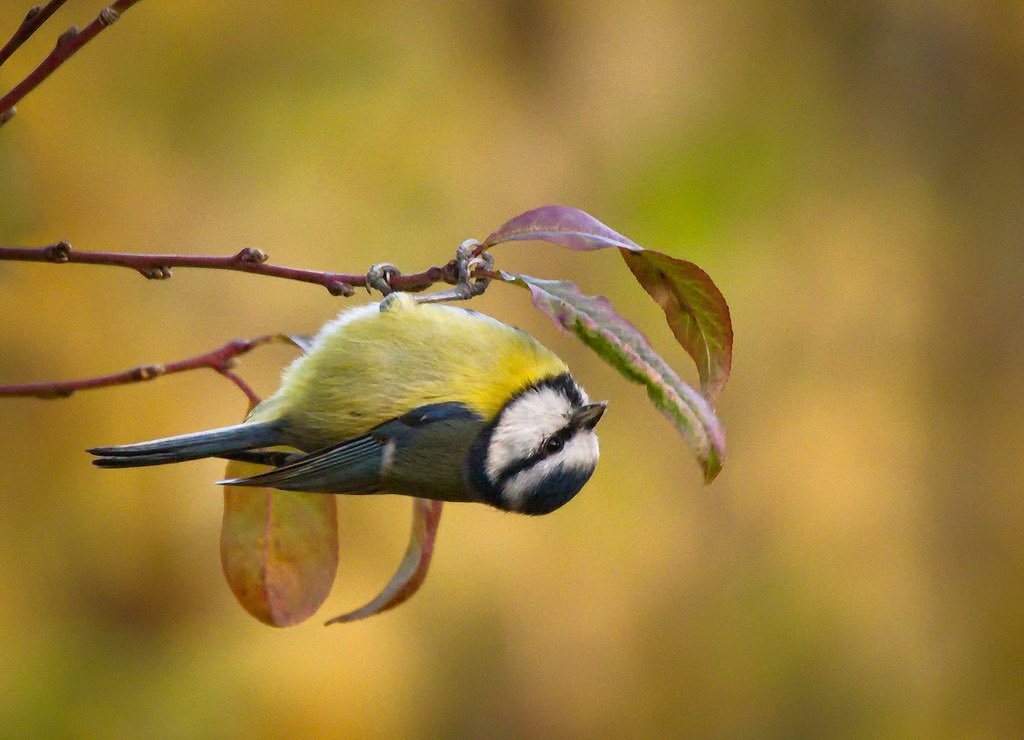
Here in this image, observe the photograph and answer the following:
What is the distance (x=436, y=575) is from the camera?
2.27 metres

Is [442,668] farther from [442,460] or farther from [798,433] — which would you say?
[442,460]

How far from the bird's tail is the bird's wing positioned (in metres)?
0.03

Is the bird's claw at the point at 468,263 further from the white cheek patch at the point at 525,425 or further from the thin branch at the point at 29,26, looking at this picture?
the thin branch at the point at 29,26

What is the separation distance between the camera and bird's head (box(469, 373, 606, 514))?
0.94 metres

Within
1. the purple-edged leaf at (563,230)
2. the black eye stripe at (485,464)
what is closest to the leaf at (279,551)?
the black eye stripe at (485,464)

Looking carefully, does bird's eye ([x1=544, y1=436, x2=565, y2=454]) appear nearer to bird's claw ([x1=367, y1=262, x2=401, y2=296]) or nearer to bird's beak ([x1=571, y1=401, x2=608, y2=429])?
bird's beak ([x1=571, y1=401, x2=608, y2=429])

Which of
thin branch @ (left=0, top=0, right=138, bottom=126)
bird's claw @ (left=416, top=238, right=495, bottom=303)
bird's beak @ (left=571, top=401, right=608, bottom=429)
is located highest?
thin branch @ (left=0, top=0, right=138, bottom=126)

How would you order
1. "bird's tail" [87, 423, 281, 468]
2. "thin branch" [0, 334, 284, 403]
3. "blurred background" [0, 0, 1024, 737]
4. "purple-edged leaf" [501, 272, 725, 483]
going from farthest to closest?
"blurred background" [0, 0, 1024, 737] → "thin branch" [0, 334, 284, 403] → "bird's tail" [87, 423, 281, 468] → "purple-edged leaf" [501, 272, 725, 483]

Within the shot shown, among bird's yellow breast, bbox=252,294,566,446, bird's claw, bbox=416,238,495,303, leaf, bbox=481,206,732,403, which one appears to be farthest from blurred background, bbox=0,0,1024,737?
leaf, bbox=481,206,732,403

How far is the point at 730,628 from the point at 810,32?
149 cm

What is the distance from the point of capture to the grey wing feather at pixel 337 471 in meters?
0.88

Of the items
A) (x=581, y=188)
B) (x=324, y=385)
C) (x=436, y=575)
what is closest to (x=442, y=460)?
(x=324, y=385)

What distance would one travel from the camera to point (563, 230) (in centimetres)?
78

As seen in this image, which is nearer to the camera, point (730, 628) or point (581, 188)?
point (581, 188)
